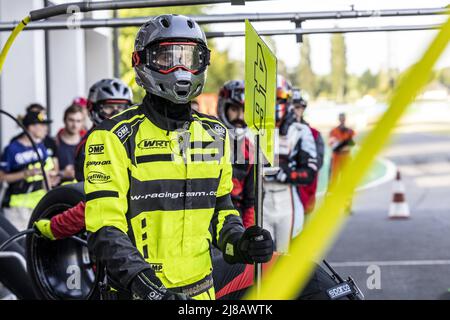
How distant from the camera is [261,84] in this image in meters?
2.80

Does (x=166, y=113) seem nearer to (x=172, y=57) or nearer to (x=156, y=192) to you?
(x=172, y=57)

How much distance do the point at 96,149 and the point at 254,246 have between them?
26.1 inches

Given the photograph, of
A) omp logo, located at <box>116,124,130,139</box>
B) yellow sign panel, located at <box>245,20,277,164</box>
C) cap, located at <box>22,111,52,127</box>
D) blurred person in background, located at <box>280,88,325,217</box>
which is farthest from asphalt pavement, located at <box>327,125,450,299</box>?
cap, located at <box>22,111,52,127</box>

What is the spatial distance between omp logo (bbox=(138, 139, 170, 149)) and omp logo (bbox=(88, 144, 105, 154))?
135 mm

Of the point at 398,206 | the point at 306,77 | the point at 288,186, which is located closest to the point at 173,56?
the point at 288,186

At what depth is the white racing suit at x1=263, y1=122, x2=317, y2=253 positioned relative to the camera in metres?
6.38

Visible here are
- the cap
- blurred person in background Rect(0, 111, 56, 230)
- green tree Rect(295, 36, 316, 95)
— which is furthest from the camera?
green tree Rect(295, 36, 316, 95)

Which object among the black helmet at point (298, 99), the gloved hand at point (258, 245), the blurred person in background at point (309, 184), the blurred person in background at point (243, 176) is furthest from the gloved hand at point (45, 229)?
the black helmet at point (298, 99)

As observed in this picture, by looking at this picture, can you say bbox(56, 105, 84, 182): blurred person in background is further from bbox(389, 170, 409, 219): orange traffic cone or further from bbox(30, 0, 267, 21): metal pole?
bbox(389, 170, 409, 219): orange traffic cone

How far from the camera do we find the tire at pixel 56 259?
4949 millimetres

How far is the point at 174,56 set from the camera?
10.3ft

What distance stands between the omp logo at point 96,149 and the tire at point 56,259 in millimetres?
2010

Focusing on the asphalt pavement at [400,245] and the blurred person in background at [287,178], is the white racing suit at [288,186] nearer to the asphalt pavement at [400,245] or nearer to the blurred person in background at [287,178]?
the blurred person in background at [287,178]
